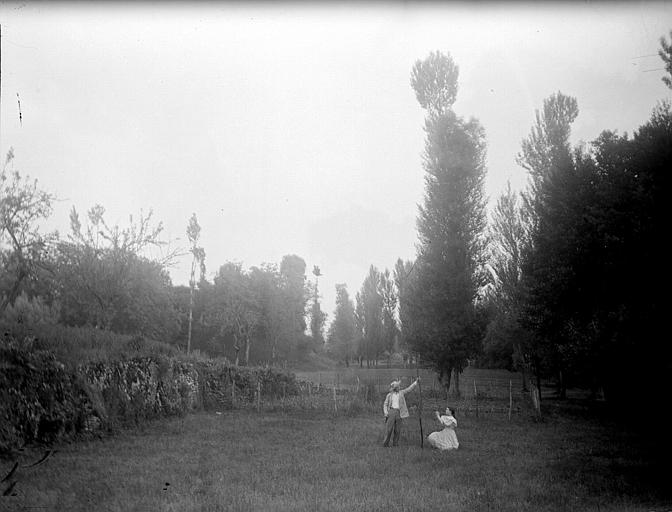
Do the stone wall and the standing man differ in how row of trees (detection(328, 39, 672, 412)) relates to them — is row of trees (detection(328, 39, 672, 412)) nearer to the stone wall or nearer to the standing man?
the standing man

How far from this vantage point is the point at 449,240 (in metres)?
31.0

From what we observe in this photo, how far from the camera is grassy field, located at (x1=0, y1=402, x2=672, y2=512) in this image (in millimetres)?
8211

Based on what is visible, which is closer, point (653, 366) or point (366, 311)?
point (653, 366)

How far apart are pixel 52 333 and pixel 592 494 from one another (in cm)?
1709

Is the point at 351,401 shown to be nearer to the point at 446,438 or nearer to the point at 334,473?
the point at 446,438

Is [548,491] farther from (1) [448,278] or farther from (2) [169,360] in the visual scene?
(1) [448,278]

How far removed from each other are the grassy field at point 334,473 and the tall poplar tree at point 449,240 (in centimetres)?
1315

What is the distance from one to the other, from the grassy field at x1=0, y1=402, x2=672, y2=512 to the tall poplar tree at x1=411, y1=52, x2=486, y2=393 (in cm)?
1315

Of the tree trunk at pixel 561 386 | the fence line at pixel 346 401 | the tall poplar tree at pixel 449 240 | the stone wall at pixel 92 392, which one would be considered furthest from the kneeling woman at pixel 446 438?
the tree trunk at pixel 561 386

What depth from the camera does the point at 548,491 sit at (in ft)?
30.0

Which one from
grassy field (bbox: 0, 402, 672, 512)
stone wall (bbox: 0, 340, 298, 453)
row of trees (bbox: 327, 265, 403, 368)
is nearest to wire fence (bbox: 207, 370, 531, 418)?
stone wall (bbox: 0, 340, 298, 453)

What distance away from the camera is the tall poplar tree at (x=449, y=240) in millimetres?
30312

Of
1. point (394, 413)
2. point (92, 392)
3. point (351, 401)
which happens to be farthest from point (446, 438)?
point (92, 392)

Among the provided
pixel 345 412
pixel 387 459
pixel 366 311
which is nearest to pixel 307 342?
pixel 366 311
